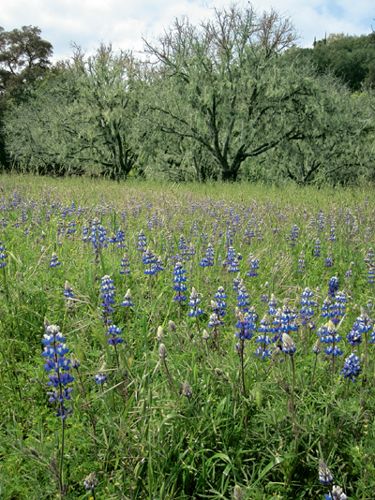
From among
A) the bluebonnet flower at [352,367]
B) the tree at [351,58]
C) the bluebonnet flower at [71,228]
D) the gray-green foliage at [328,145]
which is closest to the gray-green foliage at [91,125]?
the gray-green foliage at [328,145]

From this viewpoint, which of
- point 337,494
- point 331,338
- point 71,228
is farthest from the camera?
point 71,228

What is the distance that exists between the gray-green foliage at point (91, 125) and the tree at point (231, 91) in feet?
11.4

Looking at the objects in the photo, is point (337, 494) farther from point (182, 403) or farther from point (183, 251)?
point (183, 251)

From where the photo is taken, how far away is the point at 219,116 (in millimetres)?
18500

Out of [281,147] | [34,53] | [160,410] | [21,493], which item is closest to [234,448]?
[160,410]

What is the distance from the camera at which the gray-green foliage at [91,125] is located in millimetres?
22375

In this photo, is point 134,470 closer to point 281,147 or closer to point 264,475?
point 264,475

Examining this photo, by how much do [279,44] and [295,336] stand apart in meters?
18.2

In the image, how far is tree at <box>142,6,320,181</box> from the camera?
1773 centimetres

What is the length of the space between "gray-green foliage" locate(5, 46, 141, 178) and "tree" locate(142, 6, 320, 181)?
346 cm

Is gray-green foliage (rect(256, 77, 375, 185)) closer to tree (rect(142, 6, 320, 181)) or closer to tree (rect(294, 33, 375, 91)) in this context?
tree (rect(142, 6, 320, 181))

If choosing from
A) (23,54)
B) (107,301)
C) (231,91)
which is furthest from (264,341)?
(23,54)

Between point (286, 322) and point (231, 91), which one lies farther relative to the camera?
point (231, 91)

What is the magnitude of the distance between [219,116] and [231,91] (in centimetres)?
113
